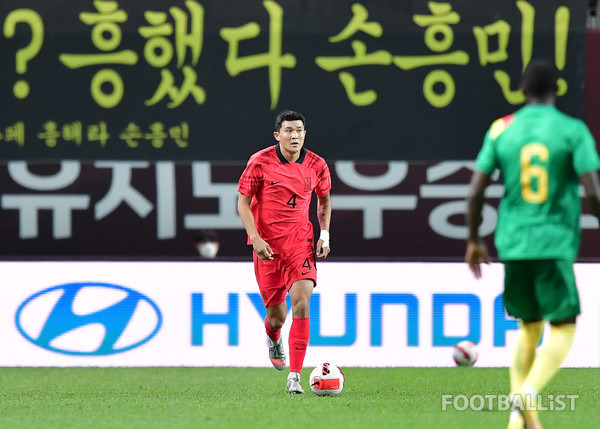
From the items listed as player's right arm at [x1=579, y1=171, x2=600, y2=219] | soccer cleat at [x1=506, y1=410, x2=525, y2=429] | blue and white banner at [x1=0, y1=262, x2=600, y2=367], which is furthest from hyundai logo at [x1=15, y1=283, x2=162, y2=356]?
player's right arm at [x1=579, y1=171, x2=600, y2=219]

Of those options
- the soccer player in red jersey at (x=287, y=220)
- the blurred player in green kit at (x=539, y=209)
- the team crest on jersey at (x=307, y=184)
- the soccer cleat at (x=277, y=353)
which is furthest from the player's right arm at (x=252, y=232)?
the blurred player in green kit at (x=539, y=209)

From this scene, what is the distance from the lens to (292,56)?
12.5 meters

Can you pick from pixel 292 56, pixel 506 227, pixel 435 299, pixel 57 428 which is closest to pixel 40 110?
pixel 292 56

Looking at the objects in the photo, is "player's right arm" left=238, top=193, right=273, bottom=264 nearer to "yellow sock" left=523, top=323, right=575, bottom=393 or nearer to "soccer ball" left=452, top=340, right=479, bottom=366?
"yellow sock" left=523, top=323, right=575, bottom=393

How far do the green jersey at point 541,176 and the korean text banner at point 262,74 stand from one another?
7987 mm

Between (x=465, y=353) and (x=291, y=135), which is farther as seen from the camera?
(x=465, y=353)

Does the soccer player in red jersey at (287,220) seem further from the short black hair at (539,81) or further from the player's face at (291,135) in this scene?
the short black hair at (539,81)

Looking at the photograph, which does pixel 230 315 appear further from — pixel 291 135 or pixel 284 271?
pixel 291 135

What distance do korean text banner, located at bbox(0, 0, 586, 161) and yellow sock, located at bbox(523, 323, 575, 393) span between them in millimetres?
8043

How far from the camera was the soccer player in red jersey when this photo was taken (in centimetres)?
651

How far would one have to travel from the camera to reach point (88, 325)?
28.9 ft

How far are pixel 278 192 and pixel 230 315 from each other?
7.73 feet

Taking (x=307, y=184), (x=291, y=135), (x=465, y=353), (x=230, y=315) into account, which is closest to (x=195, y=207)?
(x=230, y=315)

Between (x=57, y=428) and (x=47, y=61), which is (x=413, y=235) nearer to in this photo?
(x=47, y=61)
